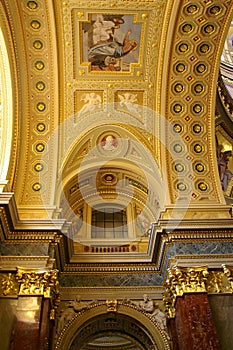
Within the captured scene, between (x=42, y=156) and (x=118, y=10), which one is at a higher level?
(x=118, y=10)

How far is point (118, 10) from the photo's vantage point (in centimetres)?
1009

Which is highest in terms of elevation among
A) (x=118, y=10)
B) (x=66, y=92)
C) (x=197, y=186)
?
(x=118, y=10)

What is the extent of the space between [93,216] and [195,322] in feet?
16.6

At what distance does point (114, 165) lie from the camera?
38.3 feet

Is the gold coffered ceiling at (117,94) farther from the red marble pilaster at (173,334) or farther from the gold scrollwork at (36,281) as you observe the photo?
the red marble pilaster at (173,334)

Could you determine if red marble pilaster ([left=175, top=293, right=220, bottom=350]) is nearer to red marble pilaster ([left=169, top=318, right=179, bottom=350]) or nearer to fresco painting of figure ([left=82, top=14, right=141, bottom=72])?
red marble pilaster ([left=169, top=318, right=179, bottom=350])

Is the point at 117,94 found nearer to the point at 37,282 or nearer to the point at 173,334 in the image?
the point at 37,282

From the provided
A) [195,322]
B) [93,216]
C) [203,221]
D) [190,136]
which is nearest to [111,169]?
[93,216]

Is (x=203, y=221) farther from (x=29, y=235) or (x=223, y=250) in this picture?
(x=29, y=235)

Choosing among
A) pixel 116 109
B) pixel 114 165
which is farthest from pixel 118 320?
pixel 116 109

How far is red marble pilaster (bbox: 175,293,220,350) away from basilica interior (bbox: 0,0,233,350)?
0.15 feet

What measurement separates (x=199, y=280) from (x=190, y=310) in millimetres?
688

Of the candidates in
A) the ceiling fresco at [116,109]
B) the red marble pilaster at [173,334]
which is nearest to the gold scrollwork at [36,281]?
the ceiling fresco at [116,109]

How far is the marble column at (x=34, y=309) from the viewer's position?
306 inches
